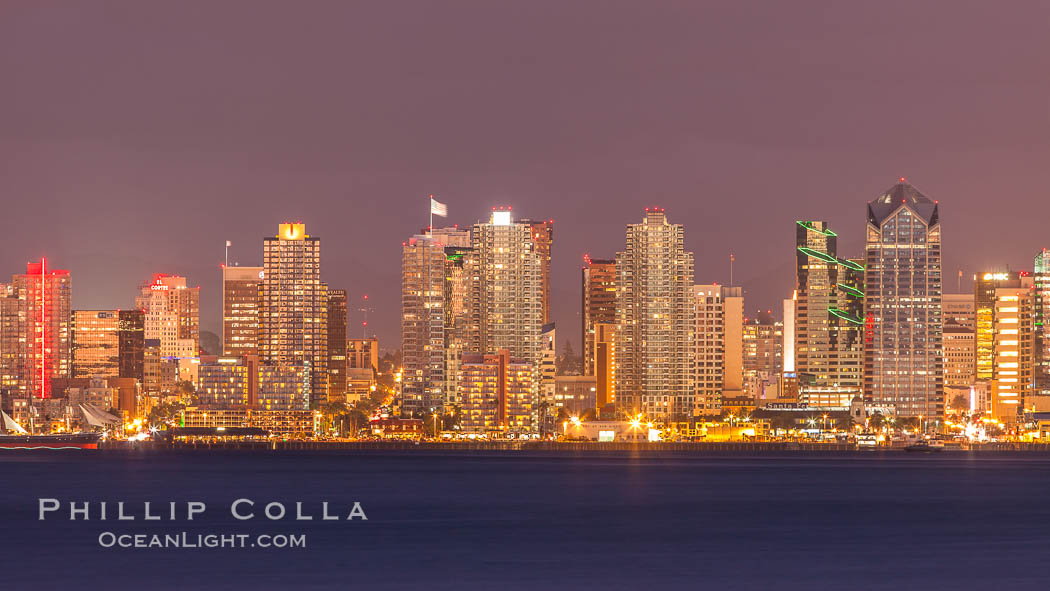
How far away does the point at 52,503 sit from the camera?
144 metres

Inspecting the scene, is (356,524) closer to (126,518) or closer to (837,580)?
(126,518)

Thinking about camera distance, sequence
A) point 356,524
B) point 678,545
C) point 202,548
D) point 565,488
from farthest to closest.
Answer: point 565,488
point 356,524
point 678,545
point 202,548

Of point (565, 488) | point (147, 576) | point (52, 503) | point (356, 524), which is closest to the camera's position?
point (147, 576)

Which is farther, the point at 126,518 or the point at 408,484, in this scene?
the point at 408,484

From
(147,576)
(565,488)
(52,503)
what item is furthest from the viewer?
(565,488)

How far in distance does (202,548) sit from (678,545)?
2894 cm

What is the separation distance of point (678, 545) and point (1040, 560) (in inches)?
840

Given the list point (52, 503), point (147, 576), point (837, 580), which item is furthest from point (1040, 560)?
point (52, 503)

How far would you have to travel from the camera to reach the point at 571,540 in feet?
356

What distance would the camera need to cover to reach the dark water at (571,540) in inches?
3329

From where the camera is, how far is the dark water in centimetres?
8456

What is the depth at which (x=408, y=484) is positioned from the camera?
187 metres

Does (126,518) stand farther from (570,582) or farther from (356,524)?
(570,582)

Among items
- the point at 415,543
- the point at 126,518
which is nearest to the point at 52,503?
the point at 126,518
